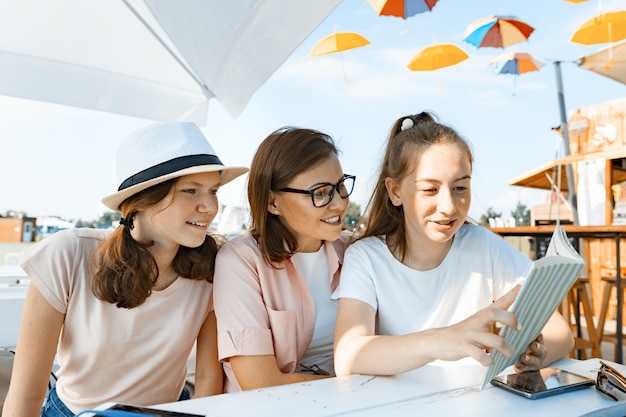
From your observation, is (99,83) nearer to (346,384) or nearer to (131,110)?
(131,110)

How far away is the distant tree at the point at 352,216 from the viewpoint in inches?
79.7

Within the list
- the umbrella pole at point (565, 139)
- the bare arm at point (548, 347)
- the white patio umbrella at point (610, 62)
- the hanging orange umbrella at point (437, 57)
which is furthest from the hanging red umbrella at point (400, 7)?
the bare arm at point (548, 347)

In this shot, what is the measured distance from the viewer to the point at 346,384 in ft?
3.63

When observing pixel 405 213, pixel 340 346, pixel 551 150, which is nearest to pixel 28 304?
pixel 340 346

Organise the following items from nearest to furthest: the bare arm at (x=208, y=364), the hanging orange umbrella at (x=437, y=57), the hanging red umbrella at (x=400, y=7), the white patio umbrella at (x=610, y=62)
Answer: the bare arm at (x=208, y=364) < the white patio umbrella at (x=610, y=62) < the hanging red umbrella at (x=400, y=7) < the hanging orange umbrella at (x=437, y=57)

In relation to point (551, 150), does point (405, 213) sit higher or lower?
lower

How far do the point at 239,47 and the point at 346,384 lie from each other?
5.31 feet

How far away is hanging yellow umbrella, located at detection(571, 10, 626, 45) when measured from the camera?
5793 millimetres

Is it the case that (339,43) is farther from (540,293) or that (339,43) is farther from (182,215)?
(540,293)

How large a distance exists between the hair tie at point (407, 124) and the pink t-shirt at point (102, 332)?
0.89 m

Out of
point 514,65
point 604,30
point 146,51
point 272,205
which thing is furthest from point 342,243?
point 514,65

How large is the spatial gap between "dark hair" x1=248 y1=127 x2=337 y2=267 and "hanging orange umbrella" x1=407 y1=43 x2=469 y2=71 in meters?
6.21

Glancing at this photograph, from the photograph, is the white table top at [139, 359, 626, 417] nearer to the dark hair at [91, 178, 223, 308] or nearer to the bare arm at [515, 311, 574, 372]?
the bare arm at [515, 311, 574, 372]

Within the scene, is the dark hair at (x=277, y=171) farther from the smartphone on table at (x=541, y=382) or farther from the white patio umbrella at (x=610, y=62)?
the white patio umbrella at (x=610, y=62)
